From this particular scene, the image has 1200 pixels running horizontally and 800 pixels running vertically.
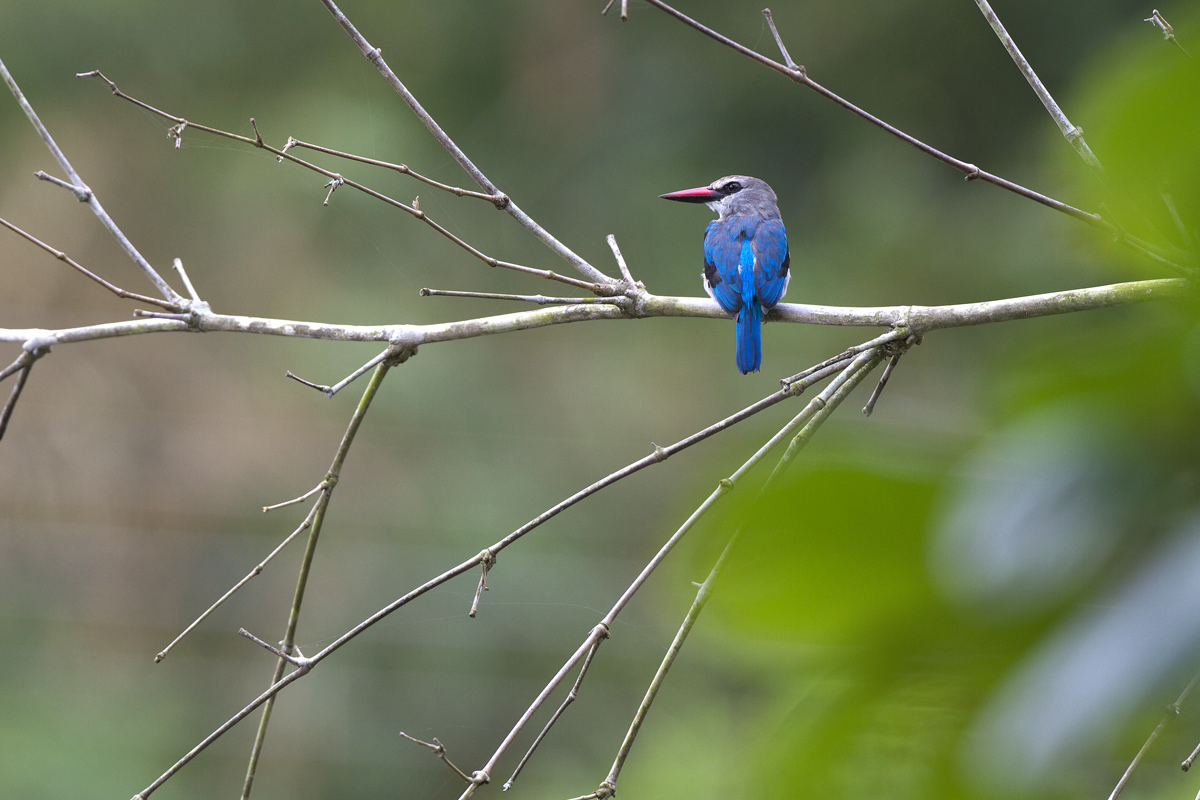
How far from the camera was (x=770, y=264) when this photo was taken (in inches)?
76.9

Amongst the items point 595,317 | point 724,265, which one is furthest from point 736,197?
point 595,317

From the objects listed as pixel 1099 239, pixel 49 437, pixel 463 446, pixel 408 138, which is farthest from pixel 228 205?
pixel 1099 239

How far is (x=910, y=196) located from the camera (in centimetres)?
609

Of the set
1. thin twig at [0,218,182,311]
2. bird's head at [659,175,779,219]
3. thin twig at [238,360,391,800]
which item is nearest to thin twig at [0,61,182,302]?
thin twig at [0,218,182,311]

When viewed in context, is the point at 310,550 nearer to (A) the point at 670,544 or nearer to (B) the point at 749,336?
(A) the point at 670,544

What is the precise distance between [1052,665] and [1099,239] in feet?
0.58

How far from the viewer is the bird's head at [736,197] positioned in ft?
7.55

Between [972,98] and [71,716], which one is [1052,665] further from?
[972,98]

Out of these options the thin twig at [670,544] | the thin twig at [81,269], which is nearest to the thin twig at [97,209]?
the thin twig at [81,269]

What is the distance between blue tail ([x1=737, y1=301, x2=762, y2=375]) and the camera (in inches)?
72.5

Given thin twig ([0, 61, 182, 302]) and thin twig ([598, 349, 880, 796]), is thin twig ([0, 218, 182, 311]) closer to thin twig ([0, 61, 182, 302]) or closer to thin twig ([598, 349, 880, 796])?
thin twig ([0, 61, 182, 302])

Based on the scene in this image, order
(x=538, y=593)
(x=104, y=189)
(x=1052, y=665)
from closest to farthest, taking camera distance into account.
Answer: (x=1052, y=665)
(x=538, y=593)
(x=104, y=189)

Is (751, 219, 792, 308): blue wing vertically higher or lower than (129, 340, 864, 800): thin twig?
higher

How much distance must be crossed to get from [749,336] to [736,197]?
2.02ft
